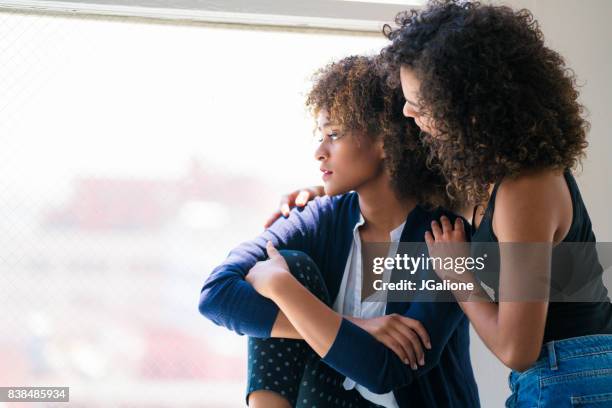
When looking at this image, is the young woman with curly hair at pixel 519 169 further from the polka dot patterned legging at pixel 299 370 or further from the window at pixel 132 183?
the window at pixel 132 183

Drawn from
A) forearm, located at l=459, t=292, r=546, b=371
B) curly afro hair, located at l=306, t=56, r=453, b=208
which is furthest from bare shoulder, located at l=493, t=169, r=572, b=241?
curly afro hair, located at l=306, t=56, r=453, b=208

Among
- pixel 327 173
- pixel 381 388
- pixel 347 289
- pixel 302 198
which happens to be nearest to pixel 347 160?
pixel 327 173

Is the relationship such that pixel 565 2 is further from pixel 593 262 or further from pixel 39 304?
pixel 39 304

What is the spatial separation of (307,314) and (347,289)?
244 millimetres

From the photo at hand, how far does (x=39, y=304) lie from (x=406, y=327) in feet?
3.48

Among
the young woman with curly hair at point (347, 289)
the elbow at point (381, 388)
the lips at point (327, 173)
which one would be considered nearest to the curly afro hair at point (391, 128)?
the young woman with curly hair at point (347, 289)

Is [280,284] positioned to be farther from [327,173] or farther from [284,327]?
[327,173]

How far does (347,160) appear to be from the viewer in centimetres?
149

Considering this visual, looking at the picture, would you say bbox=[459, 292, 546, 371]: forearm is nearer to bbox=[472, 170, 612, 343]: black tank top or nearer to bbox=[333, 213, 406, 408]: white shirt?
bbox=[472, 170, 612, 343]: black tank top

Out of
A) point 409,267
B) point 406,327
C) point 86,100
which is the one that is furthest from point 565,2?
point 86,100

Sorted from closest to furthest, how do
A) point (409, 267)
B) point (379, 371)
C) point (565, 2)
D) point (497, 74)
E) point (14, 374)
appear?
point (497, 74) < point (379, 371) < point (409, 267) < point (14, 374) < point (565, 2)

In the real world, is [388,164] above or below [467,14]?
below

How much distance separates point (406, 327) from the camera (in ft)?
4.33

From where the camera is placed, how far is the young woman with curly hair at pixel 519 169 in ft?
3.64
